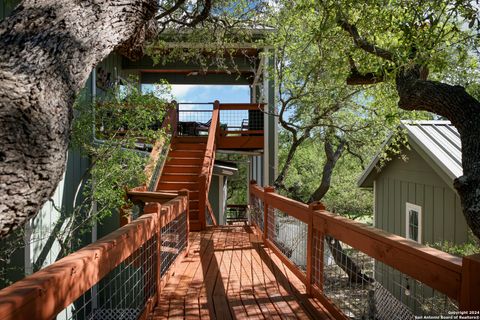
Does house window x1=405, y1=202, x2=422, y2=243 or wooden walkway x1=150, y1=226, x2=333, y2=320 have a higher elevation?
house window x1=405, y1=202, x2=422, y2=243

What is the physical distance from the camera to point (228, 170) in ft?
38.9

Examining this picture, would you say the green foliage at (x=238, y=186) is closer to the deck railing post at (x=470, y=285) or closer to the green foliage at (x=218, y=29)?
the green foliage at (x=218, y=29)

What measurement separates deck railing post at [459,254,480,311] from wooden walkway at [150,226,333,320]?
1867 millimetres

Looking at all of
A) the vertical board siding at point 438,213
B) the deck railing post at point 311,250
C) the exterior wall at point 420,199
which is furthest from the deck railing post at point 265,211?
the vertical board siding at point 438,213

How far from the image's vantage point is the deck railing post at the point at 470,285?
5.89 feet

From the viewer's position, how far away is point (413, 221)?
8.48 metres

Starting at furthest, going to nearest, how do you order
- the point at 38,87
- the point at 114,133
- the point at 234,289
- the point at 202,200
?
the point at 202,200, the point at 114,133, the point at 234,289, the point at 38,87

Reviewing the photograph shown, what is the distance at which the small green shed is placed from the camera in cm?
700

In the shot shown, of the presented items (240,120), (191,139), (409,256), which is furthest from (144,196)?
(240,120)

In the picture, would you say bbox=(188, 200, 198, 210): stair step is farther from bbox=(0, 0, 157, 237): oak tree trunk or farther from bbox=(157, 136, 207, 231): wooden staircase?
bbox=(0, 0, 157, 237): oak tree trunk

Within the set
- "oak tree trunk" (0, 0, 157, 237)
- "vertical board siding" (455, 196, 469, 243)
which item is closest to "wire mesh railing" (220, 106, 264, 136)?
"vertical board siding" (455, 196, 469, 243)

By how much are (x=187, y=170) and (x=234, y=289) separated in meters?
5.58

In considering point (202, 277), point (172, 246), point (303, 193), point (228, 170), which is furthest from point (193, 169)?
point (303, 193)

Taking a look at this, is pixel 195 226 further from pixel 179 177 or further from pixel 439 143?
pixel 439 143
